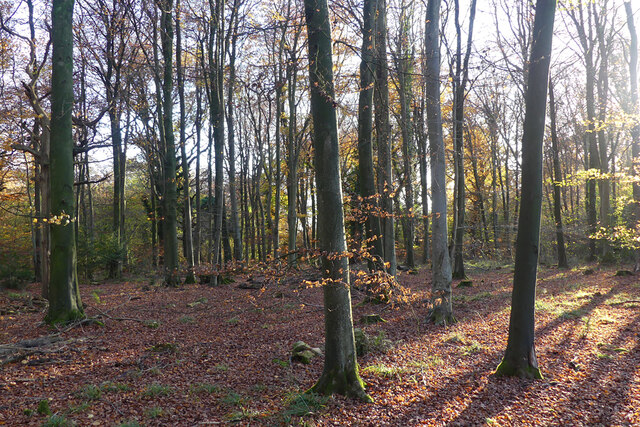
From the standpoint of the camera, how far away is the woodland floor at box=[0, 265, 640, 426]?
4477 mm

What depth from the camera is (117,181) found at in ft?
65.6

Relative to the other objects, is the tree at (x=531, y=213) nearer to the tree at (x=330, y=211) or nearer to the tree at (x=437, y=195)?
the tree at (x=330, y=211)

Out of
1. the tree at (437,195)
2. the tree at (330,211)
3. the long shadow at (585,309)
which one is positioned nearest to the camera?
the tree at (330,211)

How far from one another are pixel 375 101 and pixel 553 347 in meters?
8.97

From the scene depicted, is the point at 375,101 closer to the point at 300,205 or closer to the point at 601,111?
the point at 601,111

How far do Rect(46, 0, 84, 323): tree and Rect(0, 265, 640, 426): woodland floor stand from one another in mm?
590

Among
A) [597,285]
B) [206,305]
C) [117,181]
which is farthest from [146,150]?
[597,285]

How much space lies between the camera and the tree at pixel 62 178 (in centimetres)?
795

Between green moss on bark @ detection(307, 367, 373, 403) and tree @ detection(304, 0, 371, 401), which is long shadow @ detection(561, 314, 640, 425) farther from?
tree @ detection(304, 0, 371, 401)

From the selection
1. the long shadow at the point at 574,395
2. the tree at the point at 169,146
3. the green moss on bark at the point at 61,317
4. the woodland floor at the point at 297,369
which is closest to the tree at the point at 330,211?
the woodland floor at the point at 297,369

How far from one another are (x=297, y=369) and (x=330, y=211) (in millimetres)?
2936

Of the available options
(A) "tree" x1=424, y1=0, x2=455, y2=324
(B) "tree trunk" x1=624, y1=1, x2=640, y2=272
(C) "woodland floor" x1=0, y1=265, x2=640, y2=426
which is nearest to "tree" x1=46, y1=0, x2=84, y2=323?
(C) "woodland floor" x1=0, y1=265, x2=640, y2=426

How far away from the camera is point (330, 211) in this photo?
4.59 meters

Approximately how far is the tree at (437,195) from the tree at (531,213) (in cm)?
304
